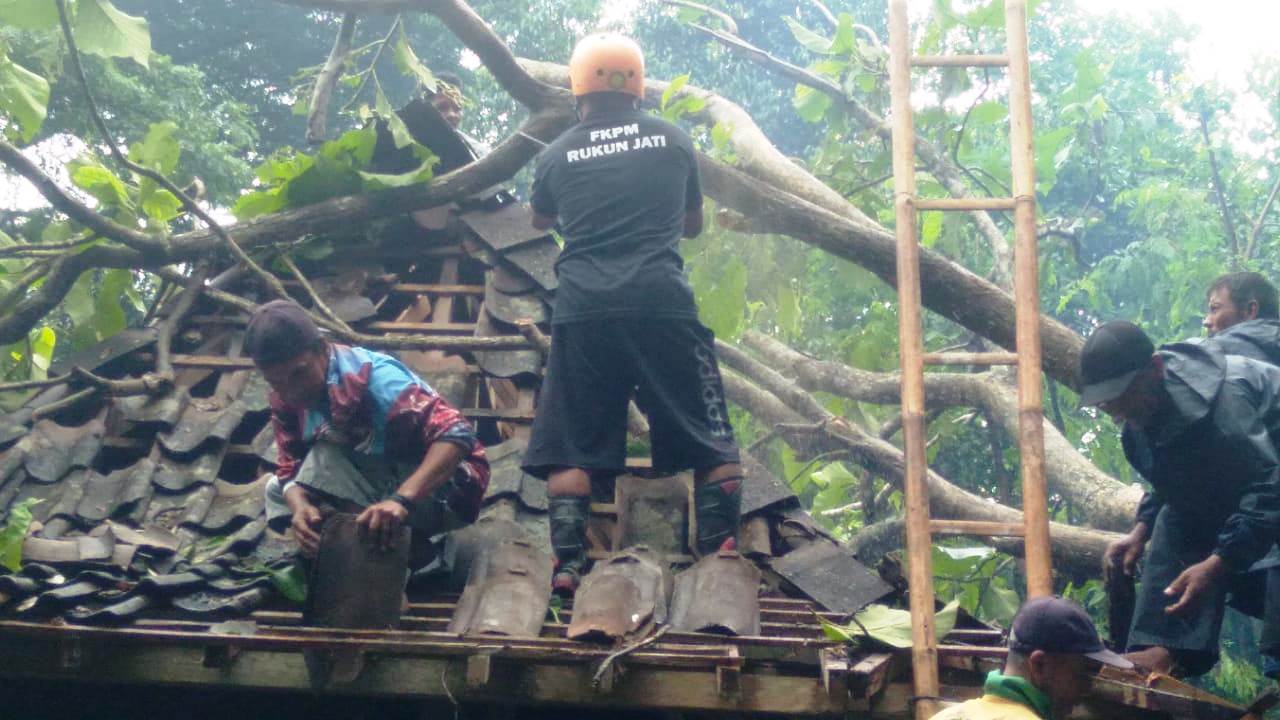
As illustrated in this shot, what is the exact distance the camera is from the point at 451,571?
471cm

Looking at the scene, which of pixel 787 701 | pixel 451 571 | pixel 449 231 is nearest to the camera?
pixel 787 701

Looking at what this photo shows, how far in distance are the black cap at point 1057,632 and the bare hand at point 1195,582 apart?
827mm

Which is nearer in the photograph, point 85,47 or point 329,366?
point 329,366

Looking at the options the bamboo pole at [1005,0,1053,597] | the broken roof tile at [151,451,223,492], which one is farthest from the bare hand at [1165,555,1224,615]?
the broken roof tile at [151,451,223,492]

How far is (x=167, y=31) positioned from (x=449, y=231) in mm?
17099

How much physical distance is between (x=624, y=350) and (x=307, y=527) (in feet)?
4.45

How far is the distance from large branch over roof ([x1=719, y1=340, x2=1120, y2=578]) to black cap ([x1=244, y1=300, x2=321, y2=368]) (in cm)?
387

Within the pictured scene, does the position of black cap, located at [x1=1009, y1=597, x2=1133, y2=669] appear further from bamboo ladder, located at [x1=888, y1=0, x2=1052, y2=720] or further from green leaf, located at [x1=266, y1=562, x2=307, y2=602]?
green leaf, located at [x1=266, y1=562, x2=307, y2=602]

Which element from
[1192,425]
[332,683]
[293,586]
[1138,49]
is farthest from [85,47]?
[1138,49]

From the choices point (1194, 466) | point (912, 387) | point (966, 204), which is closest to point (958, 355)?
point (912, 387)

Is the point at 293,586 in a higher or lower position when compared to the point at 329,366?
lower

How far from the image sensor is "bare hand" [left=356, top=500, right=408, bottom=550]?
420cm

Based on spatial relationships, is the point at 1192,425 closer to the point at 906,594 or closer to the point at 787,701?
the point at 906,594

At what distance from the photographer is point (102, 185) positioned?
663 cm
